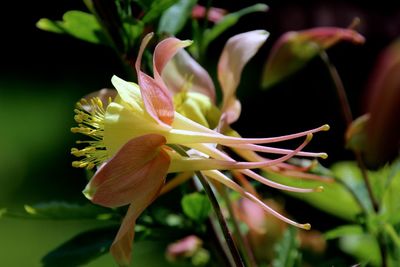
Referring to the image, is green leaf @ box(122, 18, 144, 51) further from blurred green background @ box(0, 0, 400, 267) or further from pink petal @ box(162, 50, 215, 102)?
blurred green background @ box(0, 0, 400, 267)

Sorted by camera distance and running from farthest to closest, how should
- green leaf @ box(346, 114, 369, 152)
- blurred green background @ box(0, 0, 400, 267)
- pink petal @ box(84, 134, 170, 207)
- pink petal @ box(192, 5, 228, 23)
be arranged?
blurred green background @ box(0, 0, 400, 267) → pink petal @ box(192, 5, 228, 23) → green leaf @ box(346, 114, 369, 152) → pink petal @ box(84, 134, 170, 207)

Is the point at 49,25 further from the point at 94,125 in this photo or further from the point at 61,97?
the point at 61,97

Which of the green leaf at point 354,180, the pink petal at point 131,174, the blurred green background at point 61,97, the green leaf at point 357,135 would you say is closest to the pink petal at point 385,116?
the green leaf at point 357,135

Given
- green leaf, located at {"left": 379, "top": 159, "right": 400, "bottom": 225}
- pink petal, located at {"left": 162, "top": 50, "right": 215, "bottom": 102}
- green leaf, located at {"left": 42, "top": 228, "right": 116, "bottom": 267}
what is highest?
pink petal, located at {"left": 162, "top": 50, "right": 215, "bottom": 102}

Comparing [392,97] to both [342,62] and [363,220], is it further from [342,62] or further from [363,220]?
[342,62]

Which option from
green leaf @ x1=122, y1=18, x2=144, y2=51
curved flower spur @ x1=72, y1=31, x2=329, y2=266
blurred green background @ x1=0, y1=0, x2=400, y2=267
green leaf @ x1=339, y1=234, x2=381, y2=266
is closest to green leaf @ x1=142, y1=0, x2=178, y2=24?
green leaf @ x1=122, y1=18, x2=144, y2=51

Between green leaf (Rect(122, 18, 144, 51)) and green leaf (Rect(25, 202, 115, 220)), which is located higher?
green leaf (Rect(122, 18, 144, 51))
